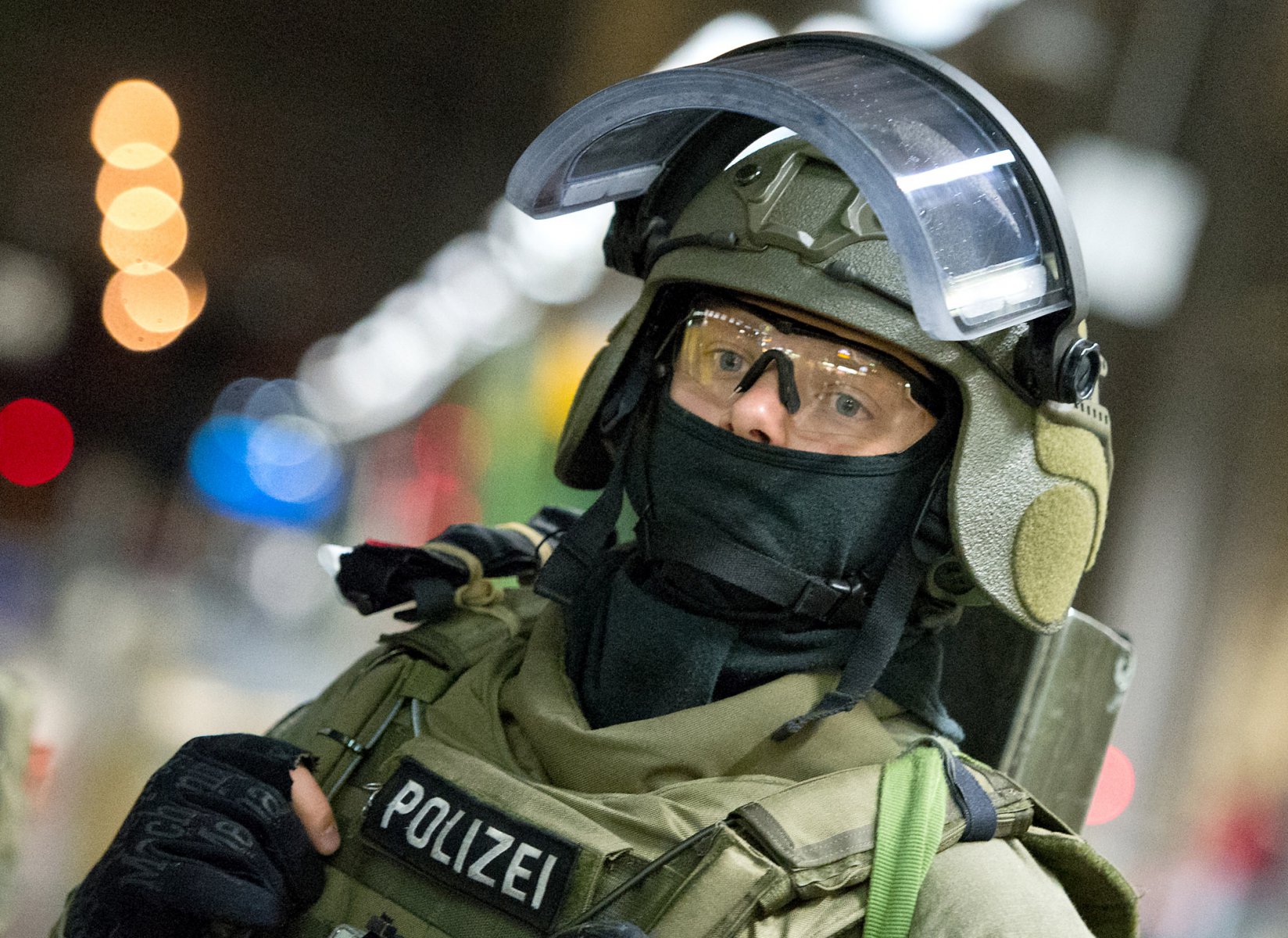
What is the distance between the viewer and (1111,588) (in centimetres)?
425

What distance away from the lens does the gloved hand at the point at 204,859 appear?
1.50 metres

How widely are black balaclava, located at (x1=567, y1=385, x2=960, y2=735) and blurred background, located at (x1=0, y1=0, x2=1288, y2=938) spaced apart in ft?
6.72

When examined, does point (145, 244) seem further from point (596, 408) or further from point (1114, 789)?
point (1114, 789)

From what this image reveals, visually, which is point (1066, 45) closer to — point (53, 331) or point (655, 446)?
point (655, 446)

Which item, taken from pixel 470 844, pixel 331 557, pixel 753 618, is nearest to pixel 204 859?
pixel 470 844

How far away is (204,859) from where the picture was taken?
1.53 meters

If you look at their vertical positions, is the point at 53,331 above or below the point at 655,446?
below

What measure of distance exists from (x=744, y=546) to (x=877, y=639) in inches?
8.2

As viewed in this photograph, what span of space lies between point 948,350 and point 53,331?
3.12m

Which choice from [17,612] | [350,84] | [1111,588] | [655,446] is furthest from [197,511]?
[655,446]

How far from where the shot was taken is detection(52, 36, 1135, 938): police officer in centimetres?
146

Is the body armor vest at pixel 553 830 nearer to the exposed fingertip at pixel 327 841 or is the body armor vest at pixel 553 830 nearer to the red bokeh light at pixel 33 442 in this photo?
the exposed fingertip at pixel 327 841

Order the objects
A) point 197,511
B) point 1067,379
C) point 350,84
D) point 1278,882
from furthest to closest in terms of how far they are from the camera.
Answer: point 197,511 → point 1278,882 → point 350,84 → point 1067,379

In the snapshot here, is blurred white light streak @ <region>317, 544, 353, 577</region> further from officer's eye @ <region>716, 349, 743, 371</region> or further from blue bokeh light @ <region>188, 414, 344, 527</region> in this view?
blue bokeh light @ <region>188, 414, 344, 527</region>
